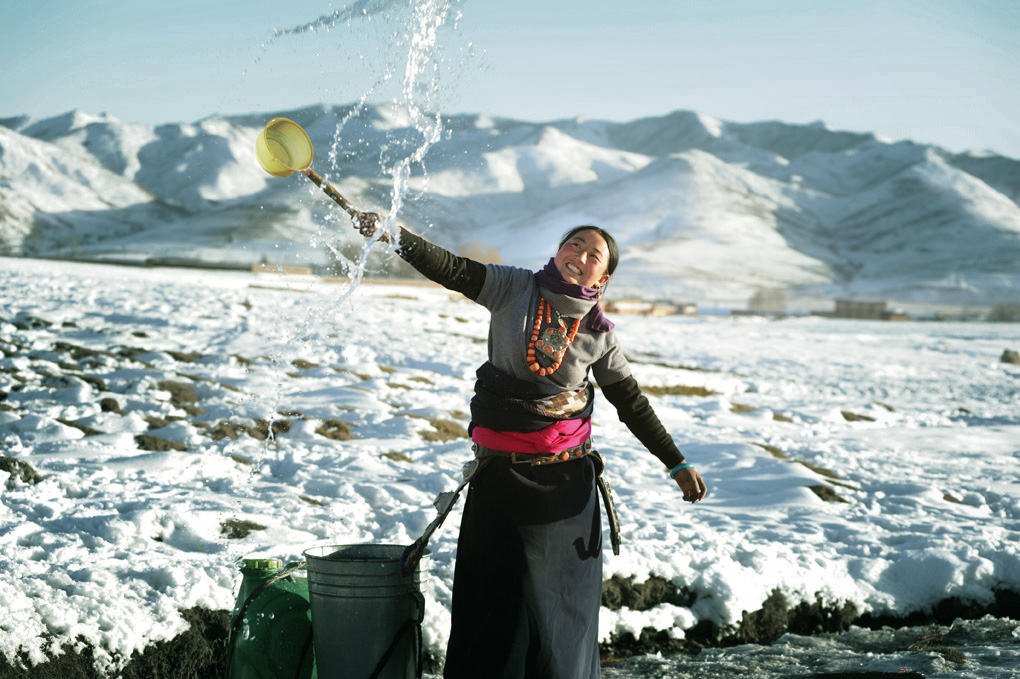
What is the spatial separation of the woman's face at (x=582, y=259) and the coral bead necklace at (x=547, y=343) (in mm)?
169

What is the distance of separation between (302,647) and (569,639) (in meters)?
1.08

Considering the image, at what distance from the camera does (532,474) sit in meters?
3.33

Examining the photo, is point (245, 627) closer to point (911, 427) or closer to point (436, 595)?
point (436, 595)

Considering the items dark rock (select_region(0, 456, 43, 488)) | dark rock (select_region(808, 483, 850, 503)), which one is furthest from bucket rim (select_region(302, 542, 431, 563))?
dark rock (select_region(808, 483, 850, 503))

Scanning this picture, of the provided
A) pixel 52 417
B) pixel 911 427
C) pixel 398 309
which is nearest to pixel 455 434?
pixel 52 417

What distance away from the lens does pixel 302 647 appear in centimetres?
344

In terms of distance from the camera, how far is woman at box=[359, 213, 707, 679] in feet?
10.4

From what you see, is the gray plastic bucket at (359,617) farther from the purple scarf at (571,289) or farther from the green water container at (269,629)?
the purple scarf at (571,289)

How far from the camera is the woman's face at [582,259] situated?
345cm

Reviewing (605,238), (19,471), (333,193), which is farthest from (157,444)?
Result: (605,238)

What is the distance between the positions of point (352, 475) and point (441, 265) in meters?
3.96

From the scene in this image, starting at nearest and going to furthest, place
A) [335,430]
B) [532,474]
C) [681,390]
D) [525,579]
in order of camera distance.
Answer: [525,579], [532,474], [335,430], [681,390]

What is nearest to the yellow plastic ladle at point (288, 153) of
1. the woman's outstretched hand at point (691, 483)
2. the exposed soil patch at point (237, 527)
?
the woman's outstretched hand at point (691, 483)

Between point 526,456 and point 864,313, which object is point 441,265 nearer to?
point 526,456
